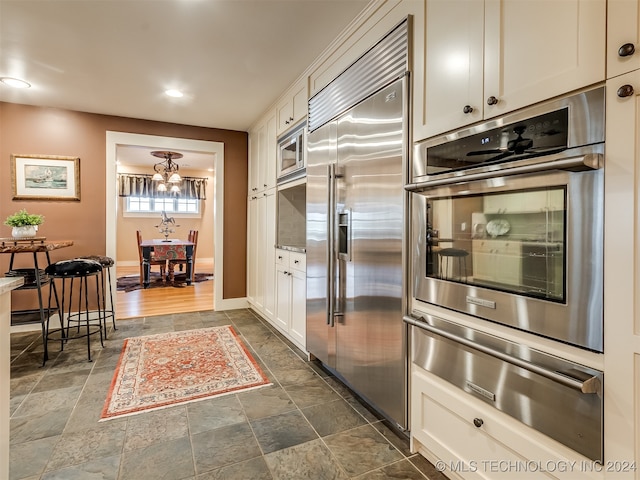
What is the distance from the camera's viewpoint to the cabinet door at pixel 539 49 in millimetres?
945

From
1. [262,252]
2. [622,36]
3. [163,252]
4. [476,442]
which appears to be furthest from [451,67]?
[163,252]

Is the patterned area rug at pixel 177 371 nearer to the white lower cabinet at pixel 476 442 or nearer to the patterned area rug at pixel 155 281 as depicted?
the white lower cabinet at pixel 476 442

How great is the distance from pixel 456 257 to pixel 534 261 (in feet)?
1.06

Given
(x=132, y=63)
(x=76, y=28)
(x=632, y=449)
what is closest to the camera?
(x=632, y=449)

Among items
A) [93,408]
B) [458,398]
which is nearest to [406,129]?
[458,398]

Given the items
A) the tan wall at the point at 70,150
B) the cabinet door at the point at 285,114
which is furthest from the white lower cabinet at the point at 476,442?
the tan wall at the point at 70,150

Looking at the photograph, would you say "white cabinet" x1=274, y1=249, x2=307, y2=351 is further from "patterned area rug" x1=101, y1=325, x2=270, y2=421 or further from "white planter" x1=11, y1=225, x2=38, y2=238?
"white planter" x1=11, y1=225, x2=38, y2=238

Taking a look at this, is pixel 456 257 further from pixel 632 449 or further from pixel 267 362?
pixel 267 362

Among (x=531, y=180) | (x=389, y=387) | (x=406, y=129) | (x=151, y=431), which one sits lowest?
(x=151, y=431)

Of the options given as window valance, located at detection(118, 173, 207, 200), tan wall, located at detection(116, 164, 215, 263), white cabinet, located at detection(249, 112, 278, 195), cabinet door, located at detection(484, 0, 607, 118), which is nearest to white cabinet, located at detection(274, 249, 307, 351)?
white cabinet, located at detection(249, 112, 278, 195)

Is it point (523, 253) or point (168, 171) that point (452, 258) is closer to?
point (523, 253)

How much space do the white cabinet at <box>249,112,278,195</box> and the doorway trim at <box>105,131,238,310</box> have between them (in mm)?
430

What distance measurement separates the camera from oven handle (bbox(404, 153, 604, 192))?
90cm

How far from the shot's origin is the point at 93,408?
2.07m
